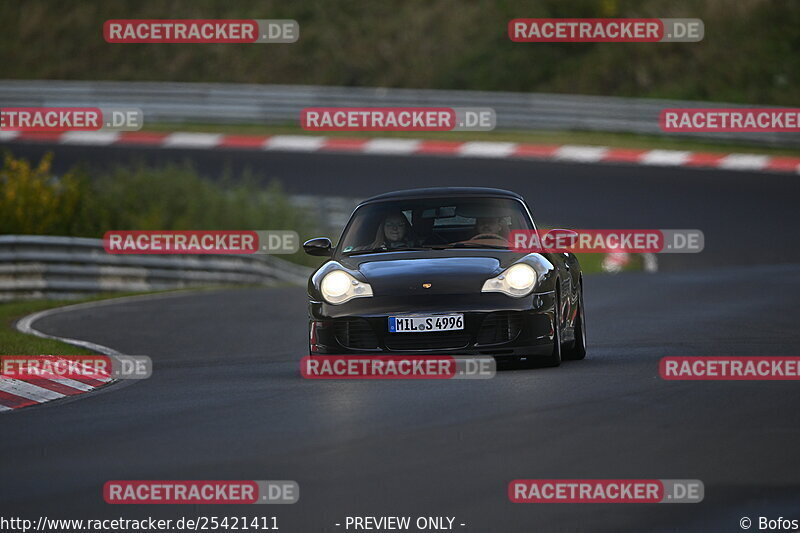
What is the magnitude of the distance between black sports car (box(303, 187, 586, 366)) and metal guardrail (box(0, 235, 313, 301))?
31.5ft

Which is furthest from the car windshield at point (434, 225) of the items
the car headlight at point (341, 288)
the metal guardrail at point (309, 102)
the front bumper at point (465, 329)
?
the metal guardrail at point (309, 102)

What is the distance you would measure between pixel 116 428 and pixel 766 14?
3345 cm

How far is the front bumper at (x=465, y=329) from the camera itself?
34.6 feet

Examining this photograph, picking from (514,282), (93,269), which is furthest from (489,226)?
(93,269)

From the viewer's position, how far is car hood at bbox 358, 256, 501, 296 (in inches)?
418

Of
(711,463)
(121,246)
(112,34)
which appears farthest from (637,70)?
(711,463)

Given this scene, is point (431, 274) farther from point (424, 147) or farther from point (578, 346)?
point (424, 147)

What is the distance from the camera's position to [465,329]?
10555 mm

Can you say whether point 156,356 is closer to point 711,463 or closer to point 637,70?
point 711,463

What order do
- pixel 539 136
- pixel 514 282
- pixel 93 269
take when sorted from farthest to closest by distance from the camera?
pixel 539 136 < pixel 93 269 < pixel 514 282

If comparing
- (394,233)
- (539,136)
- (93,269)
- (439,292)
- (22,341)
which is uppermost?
(539,136)

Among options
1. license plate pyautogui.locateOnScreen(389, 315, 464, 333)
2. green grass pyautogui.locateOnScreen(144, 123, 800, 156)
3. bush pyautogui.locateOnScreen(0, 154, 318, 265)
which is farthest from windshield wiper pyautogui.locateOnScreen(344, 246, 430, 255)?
green grass pyautogui.locateOnScreen(144, 123, 800, 156)

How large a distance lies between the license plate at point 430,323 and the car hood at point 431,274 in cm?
17

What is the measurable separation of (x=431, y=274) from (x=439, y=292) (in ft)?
0.64
